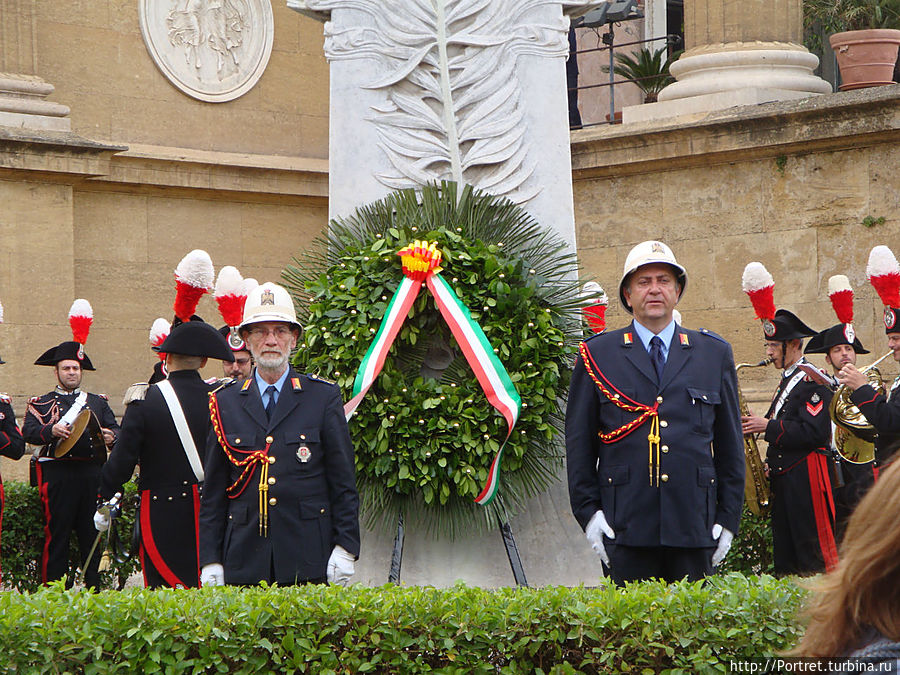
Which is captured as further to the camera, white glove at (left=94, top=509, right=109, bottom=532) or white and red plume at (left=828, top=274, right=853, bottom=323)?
white and red plume at (left=828, top=274, right=853, bottom=323)

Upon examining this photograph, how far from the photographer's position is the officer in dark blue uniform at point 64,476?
29.5ft

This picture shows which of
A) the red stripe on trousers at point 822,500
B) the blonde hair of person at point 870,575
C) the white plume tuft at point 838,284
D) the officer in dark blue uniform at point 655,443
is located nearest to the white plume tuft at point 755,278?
the white plume tuft at point 838,284

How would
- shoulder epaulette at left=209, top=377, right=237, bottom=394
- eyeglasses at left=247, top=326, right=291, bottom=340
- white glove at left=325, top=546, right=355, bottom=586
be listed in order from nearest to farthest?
1. white glove at left=325, top=546, right=355, bottom=586
2. eyeglasses at left=247, top=326, right=291, bottom=340
3. shoulder epaulette at left=209, top=377, right=237, bottom=394

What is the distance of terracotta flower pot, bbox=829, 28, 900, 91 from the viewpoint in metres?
11.0

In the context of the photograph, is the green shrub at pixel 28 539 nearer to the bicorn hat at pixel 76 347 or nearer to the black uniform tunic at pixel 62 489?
the black uniform tunic at pixel 62 489

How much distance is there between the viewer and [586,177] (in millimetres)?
11594

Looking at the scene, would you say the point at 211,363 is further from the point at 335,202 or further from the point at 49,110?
the point at 335,202

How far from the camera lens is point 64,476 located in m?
9.16

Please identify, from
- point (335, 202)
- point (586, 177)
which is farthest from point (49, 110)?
point (335, 202)

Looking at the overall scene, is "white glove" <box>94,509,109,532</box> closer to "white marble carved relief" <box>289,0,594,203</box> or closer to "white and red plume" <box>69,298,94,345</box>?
"white marble carved relief" <box>289,0,594,203</box>

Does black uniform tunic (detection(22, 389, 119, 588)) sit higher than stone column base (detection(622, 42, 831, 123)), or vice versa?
stone column base (detection(622, 42, 831, 123))

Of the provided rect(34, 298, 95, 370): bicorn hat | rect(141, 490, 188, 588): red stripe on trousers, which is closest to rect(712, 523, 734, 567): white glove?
rect(141, 490, 188, 588): red stripe on trousers

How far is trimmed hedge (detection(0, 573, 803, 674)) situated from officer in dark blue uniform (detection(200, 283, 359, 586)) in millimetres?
1189

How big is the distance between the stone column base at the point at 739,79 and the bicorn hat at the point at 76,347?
15.6ft
